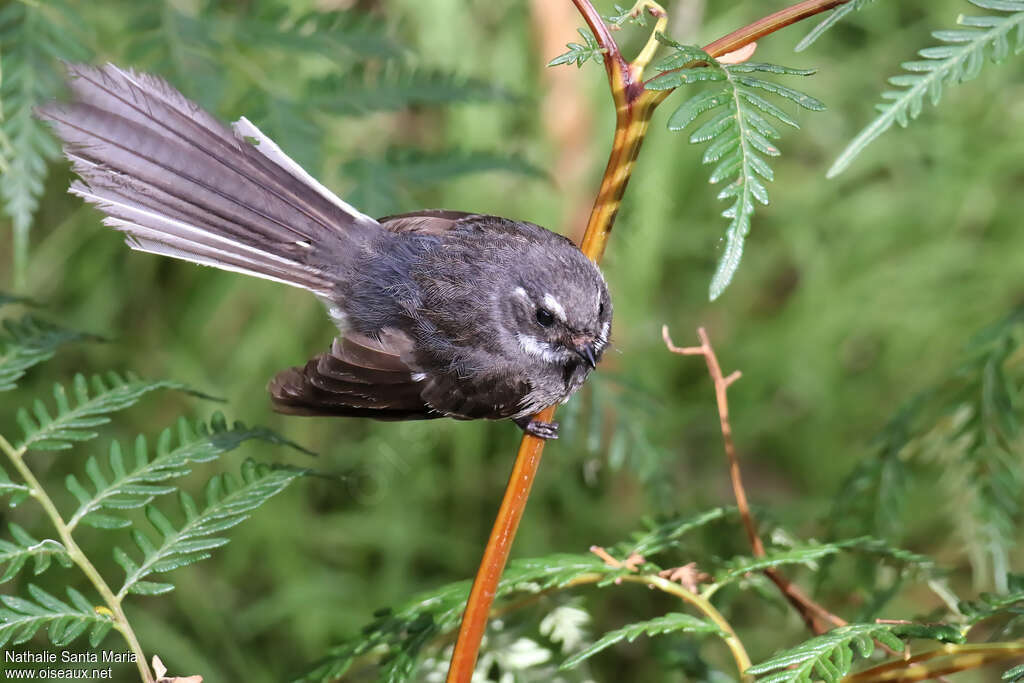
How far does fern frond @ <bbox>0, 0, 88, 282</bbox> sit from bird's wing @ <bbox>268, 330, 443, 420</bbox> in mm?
718

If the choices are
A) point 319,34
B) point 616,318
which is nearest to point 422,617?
point 319,34

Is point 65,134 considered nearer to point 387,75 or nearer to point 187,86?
point 187,86

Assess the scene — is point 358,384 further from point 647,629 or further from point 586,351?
point 647,629

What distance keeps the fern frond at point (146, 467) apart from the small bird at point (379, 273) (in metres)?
0.31

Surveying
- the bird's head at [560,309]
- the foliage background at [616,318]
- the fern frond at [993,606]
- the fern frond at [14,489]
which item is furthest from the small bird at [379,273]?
the foliage background at [616,318]

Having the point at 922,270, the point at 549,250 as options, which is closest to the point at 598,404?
the point at 549,250

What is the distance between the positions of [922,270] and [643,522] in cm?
314

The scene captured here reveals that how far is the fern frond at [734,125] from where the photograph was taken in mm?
1304

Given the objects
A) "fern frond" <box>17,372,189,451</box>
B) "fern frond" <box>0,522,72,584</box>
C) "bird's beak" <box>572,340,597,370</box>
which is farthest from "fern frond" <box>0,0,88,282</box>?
"bird's beak" <box>572,340,597,370</box>

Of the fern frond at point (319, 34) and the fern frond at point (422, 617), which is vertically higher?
the fern frond at point (319, 34)

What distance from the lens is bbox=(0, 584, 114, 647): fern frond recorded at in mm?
1458

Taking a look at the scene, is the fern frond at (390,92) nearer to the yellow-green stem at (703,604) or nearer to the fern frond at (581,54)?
the fern frond at (581,54)

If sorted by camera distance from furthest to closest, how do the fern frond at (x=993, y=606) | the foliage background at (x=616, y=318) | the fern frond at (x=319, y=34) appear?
1. the foliage background at (x=616, y=318)
2. the fern frond at (x=319, y=34)
3. the fern frond at (x=993, y=606)

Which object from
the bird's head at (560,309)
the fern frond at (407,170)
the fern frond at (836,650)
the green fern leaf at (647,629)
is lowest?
the fern frond at (836,650)
